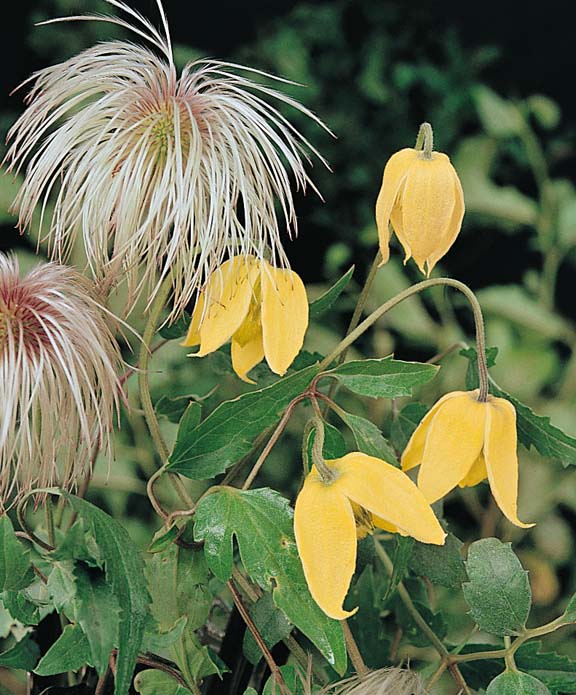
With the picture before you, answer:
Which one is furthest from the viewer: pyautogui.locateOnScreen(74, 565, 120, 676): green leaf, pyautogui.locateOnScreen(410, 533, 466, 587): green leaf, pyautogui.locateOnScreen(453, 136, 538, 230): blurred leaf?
pyautogui.locateOnScreen(453, 136, 538, 230): blurred leaf

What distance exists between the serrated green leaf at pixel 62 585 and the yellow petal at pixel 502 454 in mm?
170

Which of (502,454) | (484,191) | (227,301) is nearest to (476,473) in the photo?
(502,454)

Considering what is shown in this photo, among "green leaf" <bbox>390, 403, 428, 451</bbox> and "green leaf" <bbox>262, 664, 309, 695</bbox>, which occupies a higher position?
"green leaf" <bbox>390, 403, 428, 451</bbox>

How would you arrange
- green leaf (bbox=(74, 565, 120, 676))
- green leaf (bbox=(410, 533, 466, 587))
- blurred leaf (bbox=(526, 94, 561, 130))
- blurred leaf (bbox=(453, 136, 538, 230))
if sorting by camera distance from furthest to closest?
blurred leaf (bbox=(526, 94, 561, 130)), blurred leaf (bbox=(453, 136, 538, 230)), green leaf (bbox=(410, 533, 466, 587)), green leaf (bbox=(74, 565, 120, 676))

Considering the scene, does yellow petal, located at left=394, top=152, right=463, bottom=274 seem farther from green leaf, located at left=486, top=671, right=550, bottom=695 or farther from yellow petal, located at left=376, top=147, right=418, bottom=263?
green leaf, located at left=486, top=671, right=550, bottom=695

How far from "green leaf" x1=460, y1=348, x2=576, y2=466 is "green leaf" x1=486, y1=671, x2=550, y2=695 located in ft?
0.33

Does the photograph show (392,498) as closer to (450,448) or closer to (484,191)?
(450,448)

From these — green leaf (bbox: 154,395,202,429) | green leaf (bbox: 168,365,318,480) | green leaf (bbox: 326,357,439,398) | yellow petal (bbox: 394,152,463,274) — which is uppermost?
yellow petal (bbox: 394,152,463,274)

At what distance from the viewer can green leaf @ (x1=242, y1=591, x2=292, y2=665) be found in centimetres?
47

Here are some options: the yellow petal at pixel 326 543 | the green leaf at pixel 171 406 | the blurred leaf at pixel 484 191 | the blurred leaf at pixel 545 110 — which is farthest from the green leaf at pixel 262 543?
the blurred leaf at pixel 545 110

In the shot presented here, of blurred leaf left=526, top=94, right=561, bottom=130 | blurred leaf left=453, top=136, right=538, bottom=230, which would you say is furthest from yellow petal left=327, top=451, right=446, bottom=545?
blurred leaf left=526, top=94, right=561, bottom=130

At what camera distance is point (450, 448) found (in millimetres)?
458

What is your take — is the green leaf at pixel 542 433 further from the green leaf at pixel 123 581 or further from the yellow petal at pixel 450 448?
the green leaf at pixel 123 581

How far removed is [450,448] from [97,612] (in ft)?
0.51
